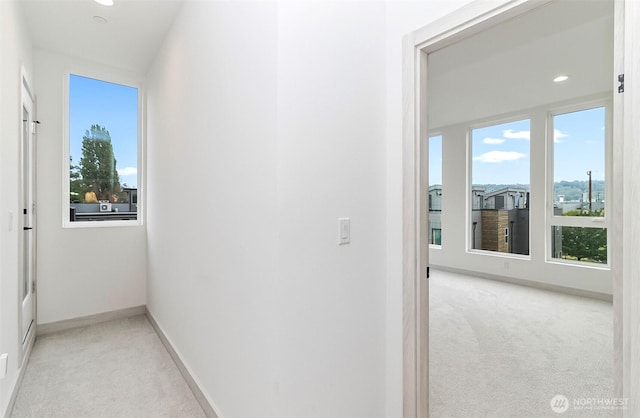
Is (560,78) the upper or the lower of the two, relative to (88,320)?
upper

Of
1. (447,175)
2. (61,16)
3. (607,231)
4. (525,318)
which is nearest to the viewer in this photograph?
(61,16)

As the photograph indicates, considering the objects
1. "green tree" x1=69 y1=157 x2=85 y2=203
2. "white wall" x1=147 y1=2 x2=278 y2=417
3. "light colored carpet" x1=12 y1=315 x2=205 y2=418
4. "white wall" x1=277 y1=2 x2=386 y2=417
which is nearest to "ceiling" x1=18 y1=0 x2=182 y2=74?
"white wall" x1=147 y1=2 x2=278 y2=417

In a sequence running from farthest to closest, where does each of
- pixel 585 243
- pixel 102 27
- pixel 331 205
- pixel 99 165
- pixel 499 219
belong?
pixel 499 219
pixel 585 243
pixel 99 165
pixel 102 27
pixel 331 205

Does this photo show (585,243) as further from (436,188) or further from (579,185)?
(436,188)

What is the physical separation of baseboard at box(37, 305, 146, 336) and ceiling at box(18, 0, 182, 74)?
8.98ft

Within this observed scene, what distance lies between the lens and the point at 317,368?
4.86 ft

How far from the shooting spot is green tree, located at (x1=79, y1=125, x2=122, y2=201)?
142 inches

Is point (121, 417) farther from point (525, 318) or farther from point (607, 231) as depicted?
point (607, 231)

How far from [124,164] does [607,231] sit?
6.28m

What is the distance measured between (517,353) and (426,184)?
218cm

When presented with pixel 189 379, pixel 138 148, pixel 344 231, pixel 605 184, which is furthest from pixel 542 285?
pixel 138 148

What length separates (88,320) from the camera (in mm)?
3508

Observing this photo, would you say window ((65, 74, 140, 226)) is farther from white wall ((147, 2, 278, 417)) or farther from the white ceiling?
the white ceiling

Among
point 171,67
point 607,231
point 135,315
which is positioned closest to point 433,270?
point 607,231
